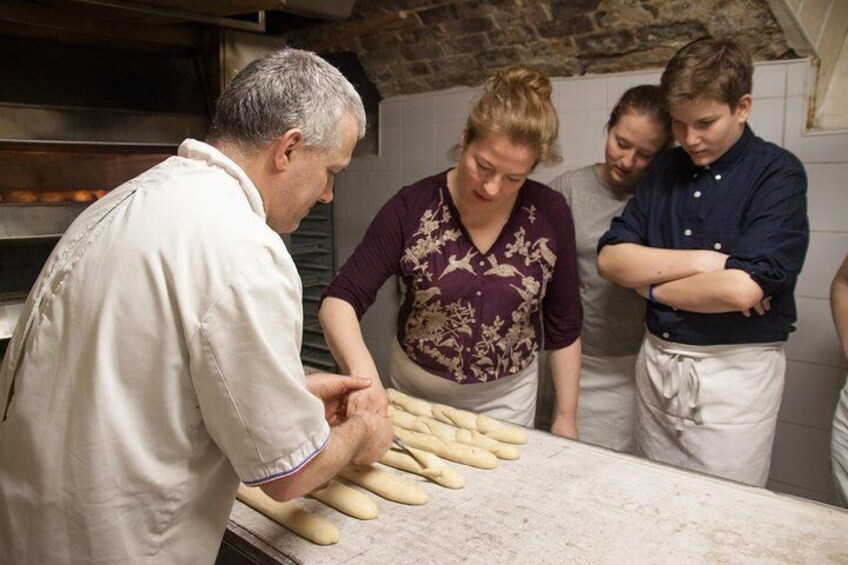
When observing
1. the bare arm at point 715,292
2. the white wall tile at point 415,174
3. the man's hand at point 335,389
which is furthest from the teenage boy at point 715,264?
the white wall tile at point 415,174

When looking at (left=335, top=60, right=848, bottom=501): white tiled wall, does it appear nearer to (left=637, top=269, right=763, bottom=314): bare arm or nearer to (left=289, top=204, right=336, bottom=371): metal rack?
(left=637, top=269, right=763, bottom=314): bare arm

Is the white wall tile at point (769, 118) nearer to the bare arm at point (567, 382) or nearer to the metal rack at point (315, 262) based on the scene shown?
the bare arm at point (567, 382)

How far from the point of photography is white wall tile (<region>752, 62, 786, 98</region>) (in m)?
2.39

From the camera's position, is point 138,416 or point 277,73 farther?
point 277,73

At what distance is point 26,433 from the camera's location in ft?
2.93

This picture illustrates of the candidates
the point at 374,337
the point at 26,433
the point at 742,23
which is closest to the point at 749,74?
the point at 742,23

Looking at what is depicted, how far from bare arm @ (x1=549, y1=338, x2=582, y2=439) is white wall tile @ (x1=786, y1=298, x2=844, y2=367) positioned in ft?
3.64

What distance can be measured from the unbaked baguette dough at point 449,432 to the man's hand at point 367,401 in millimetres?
140

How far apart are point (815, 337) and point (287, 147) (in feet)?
7.27

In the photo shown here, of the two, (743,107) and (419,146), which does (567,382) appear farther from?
(419,146)

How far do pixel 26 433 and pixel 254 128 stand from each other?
1.81 ft

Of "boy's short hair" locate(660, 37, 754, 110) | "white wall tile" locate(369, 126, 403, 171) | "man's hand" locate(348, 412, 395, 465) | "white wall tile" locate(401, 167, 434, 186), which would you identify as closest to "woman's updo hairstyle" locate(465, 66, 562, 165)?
"boy's short hair" locate(660, 37, 754, 110)

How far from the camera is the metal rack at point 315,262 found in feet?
13.9

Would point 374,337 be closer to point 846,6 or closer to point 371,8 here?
point 371,8
